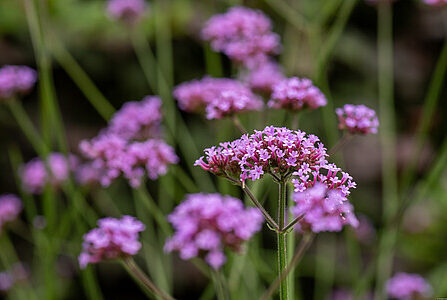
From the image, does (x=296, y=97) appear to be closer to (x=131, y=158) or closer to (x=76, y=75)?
(x=131, y=158)

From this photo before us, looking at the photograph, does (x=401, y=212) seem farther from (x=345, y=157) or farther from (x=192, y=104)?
(x=345, y=157)

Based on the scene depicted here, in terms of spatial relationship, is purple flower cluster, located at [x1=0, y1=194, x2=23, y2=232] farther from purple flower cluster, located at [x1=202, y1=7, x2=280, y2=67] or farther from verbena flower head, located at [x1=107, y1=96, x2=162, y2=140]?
purple flower cluster, located at [x1=202, y1=7, x2=280, y2=67]

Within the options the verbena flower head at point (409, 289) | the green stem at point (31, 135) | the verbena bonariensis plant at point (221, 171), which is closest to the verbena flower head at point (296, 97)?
the verbena bonariensis plant at point (221, 171)

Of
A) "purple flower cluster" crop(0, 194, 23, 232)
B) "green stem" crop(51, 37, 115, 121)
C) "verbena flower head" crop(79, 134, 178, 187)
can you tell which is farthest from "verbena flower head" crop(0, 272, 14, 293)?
"verbena flower head" crop(79, 134, 178, 187)

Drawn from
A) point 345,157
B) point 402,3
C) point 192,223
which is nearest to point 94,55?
point 345,157

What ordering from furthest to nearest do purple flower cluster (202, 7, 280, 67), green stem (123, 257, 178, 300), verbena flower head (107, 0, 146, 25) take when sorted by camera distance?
verbena flower head (107, 0, 146, 25) → purple flower cluster (202, 7, 280, 67) → green stem (123, 257, 178, 300)

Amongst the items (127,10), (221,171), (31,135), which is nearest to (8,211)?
(31,135)
